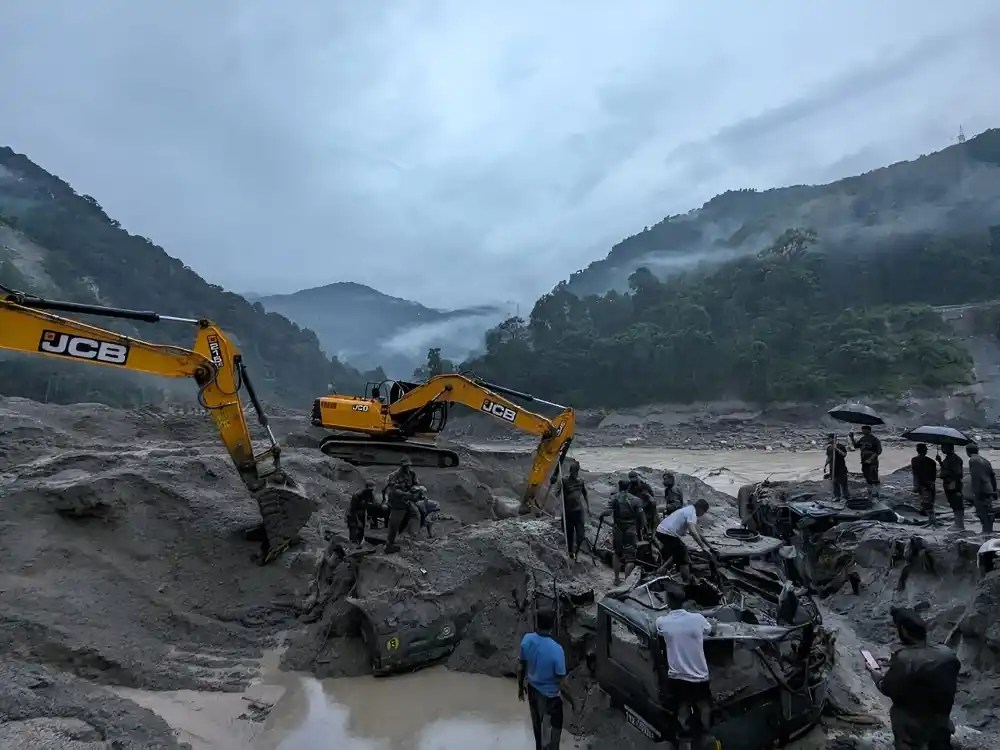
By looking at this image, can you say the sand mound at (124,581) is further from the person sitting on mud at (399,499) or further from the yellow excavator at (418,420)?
the person sitting on mud at (399,499)

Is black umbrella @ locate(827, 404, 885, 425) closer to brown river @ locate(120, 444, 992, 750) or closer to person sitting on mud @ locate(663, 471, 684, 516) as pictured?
person sitting on mud @ locate(663, 471, 684, 516)

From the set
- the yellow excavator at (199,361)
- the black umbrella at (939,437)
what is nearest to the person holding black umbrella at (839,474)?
the black umbrella at (939,437)

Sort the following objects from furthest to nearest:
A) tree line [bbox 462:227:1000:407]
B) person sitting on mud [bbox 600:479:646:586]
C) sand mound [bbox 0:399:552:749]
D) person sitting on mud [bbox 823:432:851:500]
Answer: tree line [bbox 462:227:1000:407], person sitting on mud [bbox 823:432:851:500], person sitting on mud [bbox 600:479:646:586], sand mound [bbox 0:399:552:749]

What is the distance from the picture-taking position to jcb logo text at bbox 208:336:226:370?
902cm

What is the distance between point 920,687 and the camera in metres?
3.81

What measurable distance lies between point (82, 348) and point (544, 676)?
6.73 m

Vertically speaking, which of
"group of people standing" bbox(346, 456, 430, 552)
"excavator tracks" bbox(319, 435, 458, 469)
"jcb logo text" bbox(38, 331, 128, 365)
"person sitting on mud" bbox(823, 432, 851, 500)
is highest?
"jcb logo text" bbox(38, 331, 128, 365)

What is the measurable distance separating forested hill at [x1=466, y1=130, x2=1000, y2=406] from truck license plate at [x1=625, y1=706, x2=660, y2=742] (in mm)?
47649

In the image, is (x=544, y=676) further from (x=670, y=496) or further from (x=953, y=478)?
(x=953, y=478)

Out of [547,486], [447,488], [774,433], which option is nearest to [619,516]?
[547,486]

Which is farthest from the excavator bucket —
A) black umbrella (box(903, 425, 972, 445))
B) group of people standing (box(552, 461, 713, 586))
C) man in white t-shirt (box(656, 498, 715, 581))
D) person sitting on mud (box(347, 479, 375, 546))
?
black umbrella (box(903, 425, 972, 445))

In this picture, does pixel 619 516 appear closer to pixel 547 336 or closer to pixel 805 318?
pixel 805 318

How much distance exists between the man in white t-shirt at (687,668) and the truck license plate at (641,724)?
23 centimetres

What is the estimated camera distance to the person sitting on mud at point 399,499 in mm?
8492
